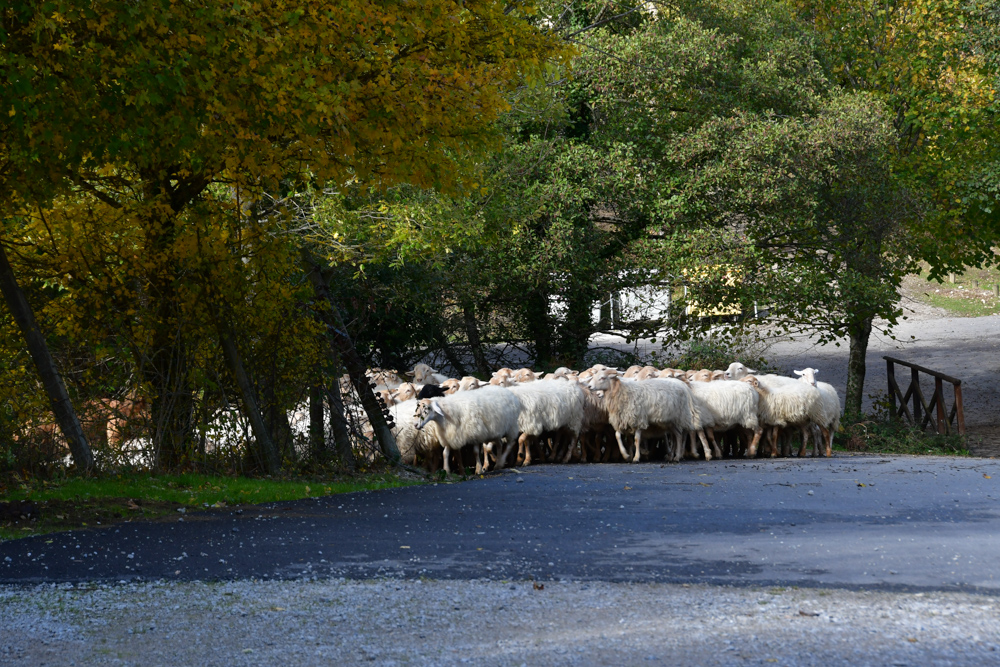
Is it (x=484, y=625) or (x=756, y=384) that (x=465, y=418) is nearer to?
(x=756, y=384)

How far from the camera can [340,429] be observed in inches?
553

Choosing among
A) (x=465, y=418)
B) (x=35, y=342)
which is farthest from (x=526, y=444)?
(x=35, y=342)

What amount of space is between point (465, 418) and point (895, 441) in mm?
10048

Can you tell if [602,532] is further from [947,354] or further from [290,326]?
[947,354]

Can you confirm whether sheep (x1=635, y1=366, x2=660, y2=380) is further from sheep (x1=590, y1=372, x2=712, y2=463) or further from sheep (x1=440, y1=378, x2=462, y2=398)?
sheep (x1=440, y1=378, x2=462, y2=398)

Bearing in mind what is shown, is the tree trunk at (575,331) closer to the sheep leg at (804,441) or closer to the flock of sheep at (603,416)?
the flock of sheep at (603,416)

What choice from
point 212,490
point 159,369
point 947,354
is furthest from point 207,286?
point 947,354

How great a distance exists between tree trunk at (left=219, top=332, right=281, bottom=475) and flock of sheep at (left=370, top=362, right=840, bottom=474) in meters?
2.62

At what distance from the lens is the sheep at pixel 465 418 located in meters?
15.5

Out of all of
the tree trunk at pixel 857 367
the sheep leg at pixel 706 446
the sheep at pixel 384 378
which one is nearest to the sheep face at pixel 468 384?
the sheep at pixel 384 378

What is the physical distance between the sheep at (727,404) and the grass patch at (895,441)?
3765 millimetres

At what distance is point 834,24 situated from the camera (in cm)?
2655

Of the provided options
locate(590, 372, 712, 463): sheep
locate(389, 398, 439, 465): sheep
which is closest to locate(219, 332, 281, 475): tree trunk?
locate(389, 398, 439, 465): sheep

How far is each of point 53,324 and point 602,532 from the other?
6.74m
